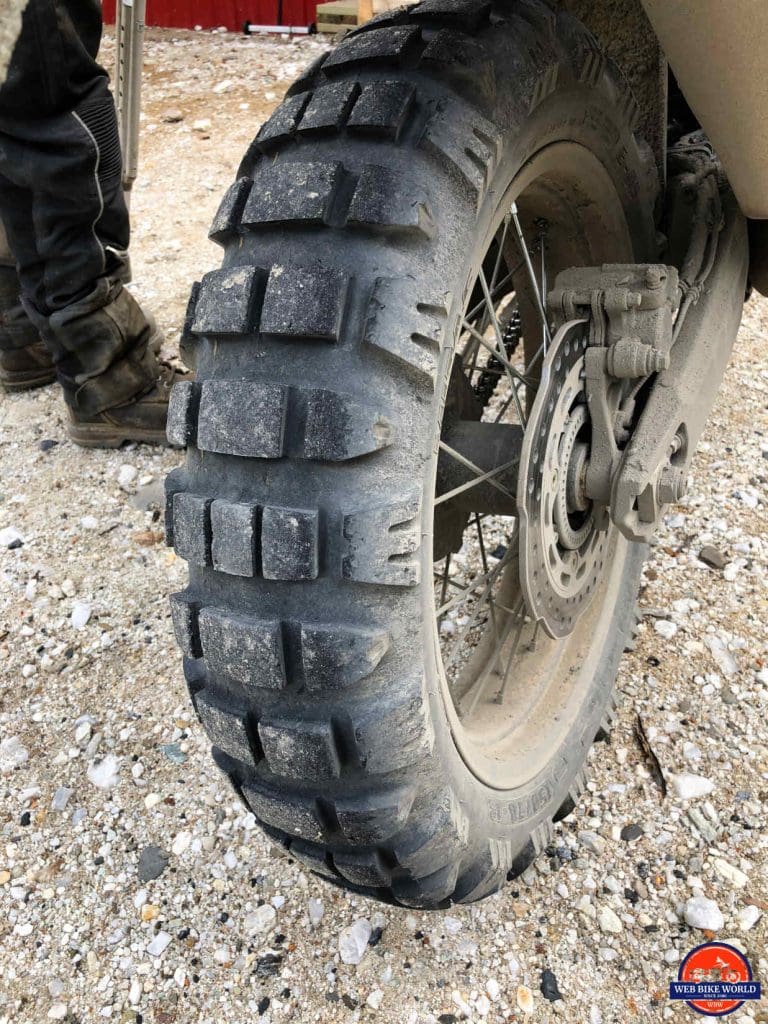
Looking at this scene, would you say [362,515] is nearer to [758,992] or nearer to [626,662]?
[758,992]

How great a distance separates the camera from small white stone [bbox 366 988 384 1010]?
4.27ft

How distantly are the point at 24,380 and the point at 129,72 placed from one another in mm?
1019

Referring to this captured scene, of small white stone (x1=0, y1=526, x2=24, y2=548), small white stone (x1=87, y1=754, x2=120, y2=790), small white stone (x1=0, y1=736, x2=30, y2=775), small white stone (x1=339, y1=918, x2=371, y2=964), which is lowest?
small white stone (x1=0, y1=736, x2=30, y2=775)

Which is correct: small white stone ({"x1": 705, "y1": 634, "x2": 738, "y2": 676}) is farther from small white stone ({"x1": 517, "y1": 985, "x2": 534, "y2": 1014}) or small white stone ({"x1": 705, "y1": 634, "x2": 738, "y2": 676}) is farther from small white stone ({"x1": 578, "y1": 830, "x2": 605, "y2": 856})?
small white stone ({"x1": 517, "y1": 985, "x2": 534, "y2": 1014})

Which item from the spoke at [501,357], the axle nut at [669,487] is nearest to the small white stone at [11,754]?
the spoke at [501,357]

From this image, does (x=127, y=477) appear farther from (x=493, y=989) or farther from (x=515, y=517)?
(x=493, y=989)

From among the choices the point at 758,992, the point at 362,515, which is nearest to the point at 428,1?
the point at 362,515

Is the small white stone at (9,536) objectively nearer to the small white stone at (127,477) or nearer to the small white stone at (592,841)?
the small white stone at (127,477)

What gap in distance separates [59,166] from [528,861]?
184 centimetres

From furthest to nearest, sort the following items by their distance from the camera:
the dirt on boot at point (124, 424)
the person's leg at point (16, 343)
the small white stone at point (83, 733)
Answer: the person's leg at point (16, 343) < the dirt on boot at point (124, 424) < the small white stone at point (83, 733)

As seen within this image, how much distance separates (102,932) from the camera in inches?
56.4

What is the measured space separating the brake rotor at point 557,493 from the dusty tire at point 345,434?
0.24 metres

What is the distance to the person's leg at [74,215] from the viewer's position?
1987 mm

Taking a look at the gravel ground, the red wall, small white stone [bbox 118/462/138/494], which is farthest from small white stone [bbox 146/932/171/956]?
the red wall
